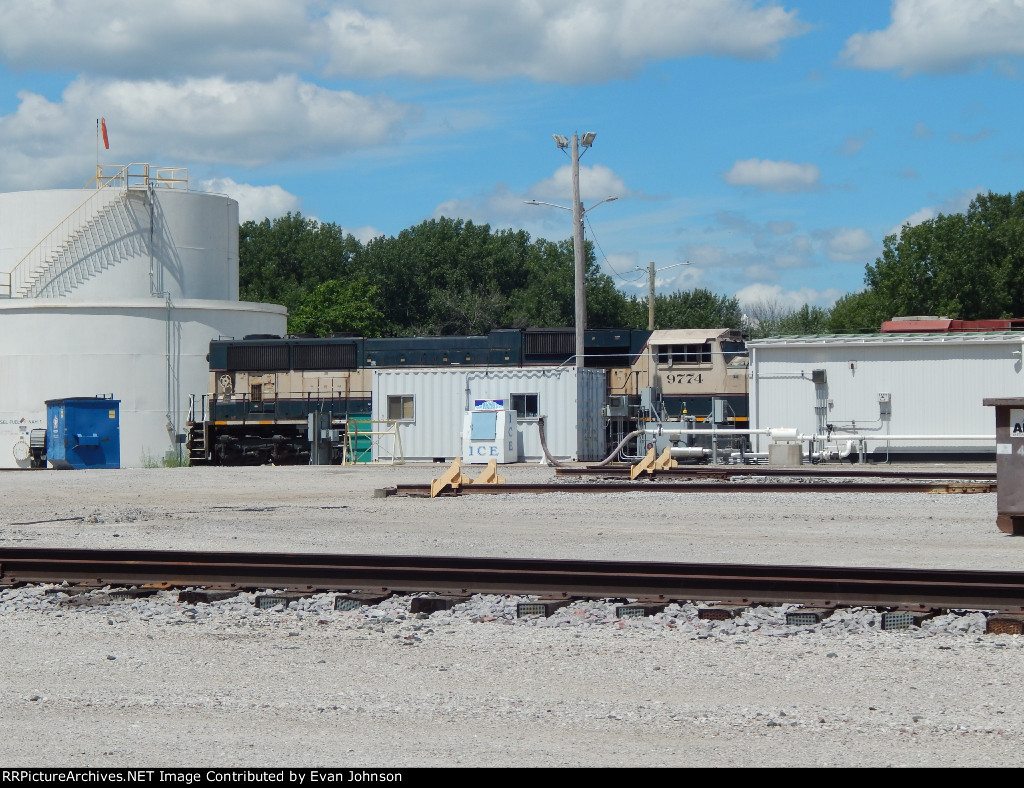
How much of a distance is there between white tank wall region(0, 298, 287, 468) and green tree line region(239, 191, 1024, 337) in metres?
26.3

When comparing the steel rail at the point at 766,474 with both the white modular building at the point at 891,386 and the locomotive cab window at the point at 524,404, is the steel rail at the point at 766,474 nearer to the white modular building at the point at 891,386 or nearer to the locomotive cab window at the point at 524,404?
the white modular building at the point at 891,386

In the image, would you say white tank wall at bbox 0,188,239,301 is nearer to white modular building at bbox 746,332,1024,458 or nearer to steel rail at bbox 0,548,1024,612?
white modular building at bbox 746,332,1024,458

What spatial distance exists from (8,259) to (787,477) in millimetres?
33774

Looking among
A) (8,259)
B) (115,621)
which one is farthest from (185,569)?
(8,259)

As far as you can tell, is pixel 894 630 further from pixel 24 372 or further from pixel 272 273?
pixel 272 273

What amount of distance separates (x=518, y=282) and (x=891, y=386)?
59207mm

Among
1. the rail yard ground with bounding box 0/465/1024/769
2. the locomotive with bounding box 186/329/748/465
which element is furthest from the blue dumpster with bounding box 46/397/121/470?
the rail yard ground with bounding box 0/465/1024/769

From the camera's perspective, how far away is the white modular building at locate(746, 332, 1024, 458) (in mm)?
31766

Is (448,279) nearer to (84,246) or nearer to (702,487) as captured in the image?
(84,246)

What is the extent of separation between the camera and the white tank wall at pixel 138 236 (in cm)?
4597

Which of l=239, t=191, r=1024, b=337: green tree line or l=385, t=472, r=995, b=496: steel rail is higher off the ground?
l=239, t=191, r=1024, b=337: green tree line

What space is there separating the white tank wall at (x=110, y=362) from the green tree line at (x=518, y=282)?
2625cm

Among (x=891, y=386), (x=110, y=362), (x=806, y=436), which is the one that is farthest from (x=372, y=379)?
(x=891, y=386)

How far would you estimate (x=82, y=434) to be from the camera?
118ft
